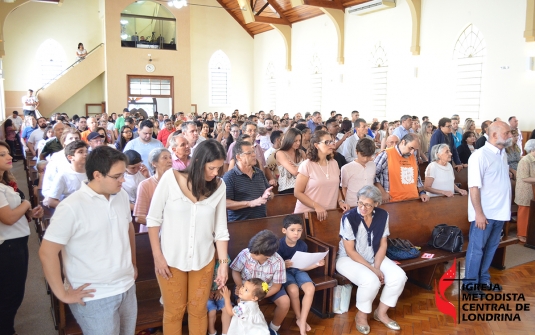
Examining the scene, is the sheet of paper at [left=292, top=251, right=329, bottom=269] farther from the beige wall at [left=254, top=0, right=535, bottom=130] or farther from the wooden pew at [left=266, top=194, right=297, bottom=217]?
the beige wall at [left=254, top=0, right=535, bottom=130]

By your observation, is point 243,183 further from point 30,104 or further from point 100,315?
point 30,104

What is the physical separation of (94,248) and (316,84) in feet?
48.8

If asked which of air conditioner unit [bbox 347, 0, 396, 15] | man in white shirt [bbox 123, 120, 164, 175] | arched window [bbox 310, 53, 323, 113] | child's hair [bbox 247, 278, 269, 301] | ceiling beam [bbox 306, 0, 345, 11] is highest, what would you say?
ceiling beam [bbox 306, 0, 345, 11]

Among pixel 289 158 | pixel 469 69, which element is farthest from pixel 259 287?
pixel 469 69

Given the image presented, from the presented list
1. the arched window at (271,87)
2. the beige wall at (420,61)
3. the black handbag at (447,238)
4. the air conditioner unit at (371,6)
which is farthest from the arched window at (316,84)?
the black handbag at (447,238)

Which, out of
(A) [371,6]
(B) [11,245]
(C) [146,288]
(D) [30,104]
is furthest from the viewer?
(D) [30,104]

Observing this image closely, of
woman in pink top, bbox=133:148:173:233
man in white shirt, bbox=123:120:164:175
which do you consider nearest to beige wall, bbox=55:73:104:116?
man in white shirt, bbox=123:120:164:175

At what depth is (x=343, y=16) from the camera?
1466 cm

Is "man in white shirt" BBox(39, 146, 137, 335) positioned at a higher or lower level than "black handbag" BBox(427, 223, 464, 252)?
higher

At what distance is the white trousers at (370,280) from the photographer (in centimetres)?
334

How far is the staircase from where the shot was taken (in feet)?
51.8

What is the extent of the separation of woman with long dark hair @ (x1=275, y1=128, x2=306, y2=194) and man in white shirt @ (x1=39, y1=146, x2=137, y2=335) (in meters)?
2.40

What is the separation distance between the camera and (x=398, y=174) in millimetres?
4355

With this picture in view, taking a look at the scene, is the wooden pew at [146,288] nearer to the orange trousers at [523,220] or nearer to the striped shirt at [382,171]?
the striped shirt at [382,171]
